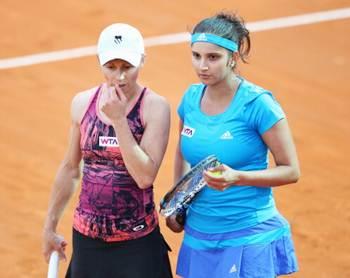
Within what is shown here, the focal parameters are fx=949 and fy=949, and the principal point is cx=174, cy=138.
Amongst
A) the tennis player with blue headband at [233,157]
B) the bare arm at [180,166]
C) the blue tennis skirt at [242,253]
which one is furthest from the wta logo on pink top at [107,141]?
the blue tennis skirt at [242,253]


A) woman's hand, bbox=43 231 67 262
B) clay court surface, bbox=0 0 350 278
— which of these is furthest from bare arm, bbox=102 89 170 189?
clay court surface, bbox=0 0 350 278

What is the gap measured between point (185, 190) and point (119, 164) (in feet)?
1.16

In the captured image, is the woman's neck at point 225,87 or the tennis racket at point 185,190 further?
the woman's neck at point 225,87

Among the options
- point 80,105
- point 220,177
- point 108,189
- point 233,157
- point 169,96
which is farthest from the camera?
point 169,96

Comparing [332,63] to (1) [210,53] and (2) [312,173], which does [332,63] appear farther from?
(1) [210,53]

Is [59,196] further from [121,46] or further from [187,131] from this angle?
[121,46]

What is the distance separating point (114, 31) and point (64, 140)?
3.97 meters

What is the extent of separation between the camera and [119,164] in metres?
4.62

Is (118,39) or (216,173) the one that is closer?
(216,173)

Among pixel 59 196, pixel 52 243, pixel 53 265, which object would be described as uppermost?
pixel 59 196

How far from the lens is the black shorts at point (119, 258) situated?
4.71 meters

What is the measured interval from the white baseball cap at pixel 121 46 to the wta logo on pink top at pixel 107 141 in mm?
364

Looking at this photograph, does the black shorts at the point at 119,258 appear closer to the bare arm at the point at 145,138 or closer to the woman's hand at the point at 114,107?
the bare arm at the point at 145,138

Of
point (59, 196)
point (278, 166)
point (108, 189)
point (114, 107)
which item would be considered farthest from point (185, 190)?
point (59, 196)
